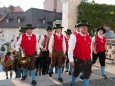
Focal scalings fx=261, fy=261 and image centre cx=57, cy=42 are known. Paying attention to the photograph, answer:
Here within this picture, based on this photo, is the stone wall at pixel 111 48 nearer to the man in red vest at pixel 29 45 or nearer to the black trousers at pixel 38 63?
the black trousers at pixel 38 63

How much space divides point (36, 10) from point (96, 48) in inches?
1656

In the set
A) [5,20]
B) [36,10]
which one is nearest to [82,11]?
[36,10]

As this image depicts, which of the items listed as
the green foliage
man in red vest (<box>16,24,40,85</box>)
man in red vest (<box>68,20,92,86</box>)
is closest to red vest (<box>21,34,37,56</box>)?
man in red vest (<box>16,24,40,85</box>)

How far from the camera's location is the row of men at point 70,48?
21.3 feet

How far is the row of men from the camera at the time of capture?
650 cm

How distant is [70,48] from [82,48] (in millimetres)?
314

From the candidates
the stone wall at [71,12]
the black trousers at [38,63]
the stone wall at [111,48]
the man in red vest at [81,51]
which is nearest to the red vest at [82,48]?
the man in red vest at [81,51]

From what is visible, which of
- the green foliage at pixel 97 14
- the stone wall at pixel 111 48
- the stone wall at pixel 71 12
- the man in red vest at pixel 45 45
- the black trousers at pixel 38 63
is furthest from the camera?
the stone wall at pixel 71 12

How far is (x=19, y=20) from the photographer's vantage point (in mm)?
50094

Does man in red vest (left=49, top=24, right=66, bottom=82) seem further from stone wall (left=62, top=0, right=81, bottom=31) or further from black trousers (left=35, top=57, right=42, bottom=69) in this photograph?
stone wall (left=62, top=0, right=81, bottom=31)

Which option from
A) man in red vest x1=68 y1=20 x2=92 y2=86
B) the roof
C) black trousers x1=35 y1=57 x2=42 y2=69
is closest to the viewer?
man in red vest x1=68 y1=20 x2=92 y2=86

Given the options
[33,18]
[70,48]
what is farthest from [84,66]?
[33,18]

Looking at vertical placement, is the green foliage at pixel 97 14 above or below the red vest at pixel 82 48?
above

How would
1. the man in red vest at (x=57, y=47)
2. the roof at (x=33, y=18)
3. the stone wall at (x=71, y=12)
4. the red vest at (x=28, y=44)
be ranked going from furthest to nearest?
the roof at (x=33, y=18) < the stone wall at (x=71, y=12) < the man in red vest at (x=57, y=47) < the red vest at (x=28, y=44)
